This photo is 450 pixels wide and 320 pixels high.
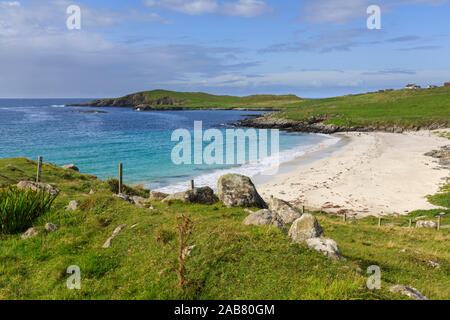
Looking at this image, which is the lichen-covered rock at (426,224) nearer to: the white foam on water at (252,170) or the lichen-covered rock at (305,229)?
the lichen-covered rock at (305,229)

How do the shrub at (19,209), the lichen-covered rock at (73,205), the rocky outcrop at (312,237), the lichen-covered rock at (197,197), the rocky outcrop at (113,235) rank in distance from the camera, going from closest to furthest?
the rocky outcrop at (312,237), the rocky outcrop at (113,235), the shrub at (19,209), the lichen-covered rock at (73,205), the lichen-covered rock at (197,197)

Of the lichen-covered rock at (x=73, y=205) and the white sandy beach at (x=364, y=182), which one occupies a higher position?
the lichen-covered rock at (x=73, y=205)

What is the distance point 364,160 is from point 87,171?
4265cm

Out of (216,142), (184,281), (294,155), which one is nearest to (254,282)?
(184,281)

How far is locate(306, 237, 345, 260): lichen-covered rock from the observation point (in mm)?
9672

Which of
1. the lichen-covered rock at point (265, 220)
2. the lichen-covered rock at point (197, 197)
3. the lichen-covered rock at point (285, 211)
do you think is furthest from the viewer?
the lichen-covered rock at point (197, 197)

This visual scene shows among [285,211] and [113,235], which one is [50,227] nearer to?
[113,235]

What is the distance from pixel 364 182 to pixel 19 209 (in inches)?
1381

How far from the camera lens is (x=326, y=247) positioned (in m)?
9.89

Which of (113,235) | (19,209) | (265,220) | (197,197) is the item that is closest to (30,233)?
(19,209)

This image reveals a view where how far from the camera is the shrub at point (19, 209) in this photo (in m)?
12.9

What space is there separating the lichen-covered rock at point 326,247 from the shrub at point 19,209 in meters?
11.9

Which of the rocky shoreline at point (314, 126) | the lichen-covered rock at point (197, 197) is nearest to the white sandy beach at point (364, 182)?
the lichen-covered rock at point (197, 197)
